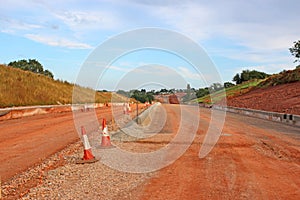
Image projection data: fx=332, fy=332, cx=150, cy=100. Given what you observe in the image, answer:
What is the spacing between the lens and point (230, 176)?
6961mm

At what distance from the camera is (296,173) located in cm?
725

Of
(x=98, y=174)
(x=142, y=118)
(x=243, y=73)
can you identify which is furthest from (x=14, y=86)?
(x=243, y=73)

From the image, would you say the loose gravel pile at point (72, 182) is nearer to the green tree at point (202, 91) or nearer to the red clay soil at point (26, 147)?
the red clay soil at point (26, 147)

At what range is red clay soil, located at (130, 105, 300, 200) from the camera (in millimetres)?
5734

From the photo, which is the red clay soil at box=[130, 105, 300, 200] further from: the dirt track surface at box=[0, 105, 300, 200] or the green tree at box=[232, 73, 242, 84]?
the green tree at box=[232, 73, 242, 84]

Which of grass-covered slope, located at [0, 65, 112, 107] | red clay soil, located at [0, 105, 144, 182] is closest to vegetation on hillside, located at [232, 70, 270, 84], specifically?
grass-covered slope, located at [0, 65, 112, 107]

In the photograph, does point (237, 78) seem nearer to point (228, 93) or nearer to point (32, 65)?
point (228, 93)

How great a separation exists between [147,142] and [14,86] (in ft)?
83.1

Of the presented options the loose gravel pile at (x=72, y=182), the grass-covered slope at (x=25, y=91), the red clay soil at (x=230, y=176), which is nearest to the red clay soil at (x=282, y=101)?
the red clay soil at (x=230, y=176)

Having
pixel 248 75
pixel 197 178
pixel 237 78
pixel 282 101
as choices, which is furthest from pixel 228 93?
pixel 197 178

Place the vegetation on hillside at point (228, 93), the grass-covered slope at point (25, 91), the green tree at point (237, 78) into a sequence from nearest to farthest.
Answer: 1. the grass-covered slope at point (25, 91)
2. the vegetation on hillside at point (228, 93)
3. the green tree at point (237, 78)

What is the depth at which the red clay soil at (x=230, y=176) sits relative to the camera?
226 inches

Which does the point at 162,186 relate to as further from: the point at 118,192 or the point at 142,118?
the point at 142,118

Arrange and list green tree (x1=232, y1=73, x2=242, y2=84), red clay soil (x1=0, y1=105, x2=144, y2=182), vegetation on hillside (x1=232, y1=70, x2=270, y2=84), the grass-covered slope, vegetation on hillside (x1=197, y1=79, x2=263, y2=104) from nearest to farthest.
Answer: red clay soil (x1=0, y1=105, x2=144, y2=182) → the grass-covered slope → vegetation on hillside (x1=197, y1=79, x2=263, y2=104) → vegetation on hillside (x1=232, y1=70, x2=270, y2=84) → green tree (x1=232, y1=73, x2=242, y2=84)
